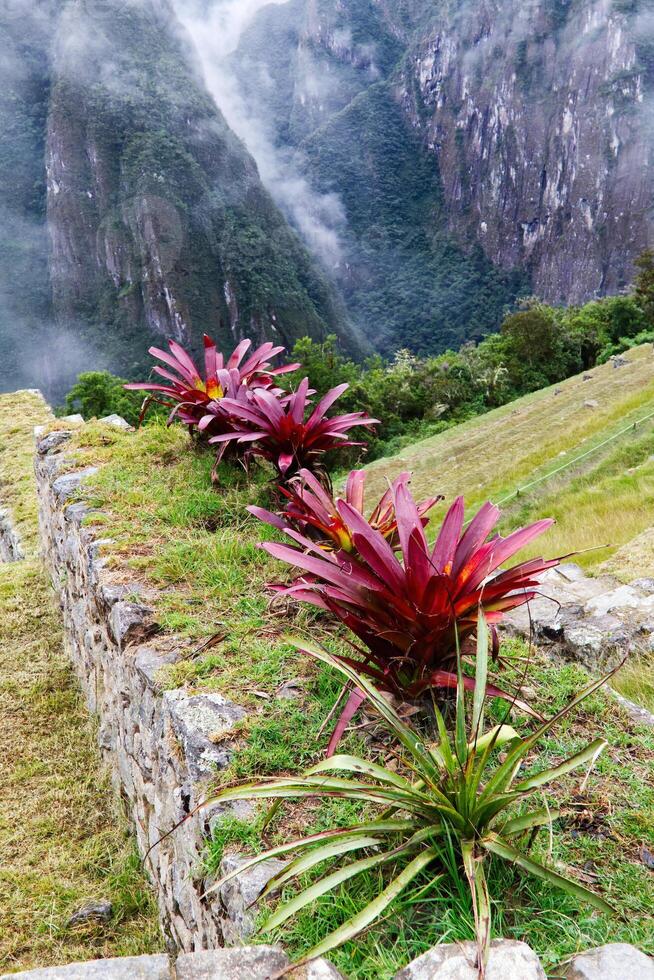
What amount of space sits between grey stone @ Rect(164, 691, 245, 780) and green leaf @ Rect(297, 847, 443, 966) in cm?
71

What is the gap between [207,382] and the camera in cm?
397

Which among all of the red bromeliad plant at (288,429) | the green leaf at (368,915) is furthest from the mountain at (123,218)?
the green leaf at (368,915)

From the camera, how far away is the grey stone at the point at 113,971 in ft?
4.22

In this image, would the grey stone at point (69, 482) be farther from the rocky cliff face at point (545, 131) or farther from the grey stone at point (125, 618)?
the rocky cliff face at point (545, 131)

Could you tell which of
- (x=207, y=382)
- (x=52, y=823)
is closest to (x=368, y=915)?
(x=52, y=823)

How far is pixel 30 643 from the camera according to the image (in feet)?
13.5

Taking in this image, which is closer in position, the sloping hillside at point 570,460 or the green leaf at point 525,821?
the green leaf at point 525,821

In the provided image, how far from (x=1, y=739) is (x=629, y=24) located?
139 metres

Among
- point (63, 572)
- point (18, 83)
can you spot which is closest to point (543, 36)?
point (18, 83)

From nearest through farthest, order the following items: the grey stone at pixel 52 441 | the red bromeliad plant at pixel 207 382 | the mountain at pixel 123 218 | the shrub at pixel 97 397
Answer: the red bromeliad plant at pixel 207 382, the grey stone at pixel 52 441, the shrub at pixel 97 397, the mountain at pixel 123 218

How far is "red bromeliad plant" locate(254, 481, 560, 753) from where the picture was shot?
1939 mm

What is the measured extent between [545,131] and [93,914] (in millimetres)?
140631

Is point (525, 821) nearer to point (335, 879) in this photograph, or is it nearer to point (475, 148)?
point (335, 879)

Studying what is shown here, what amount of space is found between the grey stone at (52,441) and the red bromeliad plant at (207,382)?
3.99 feet
